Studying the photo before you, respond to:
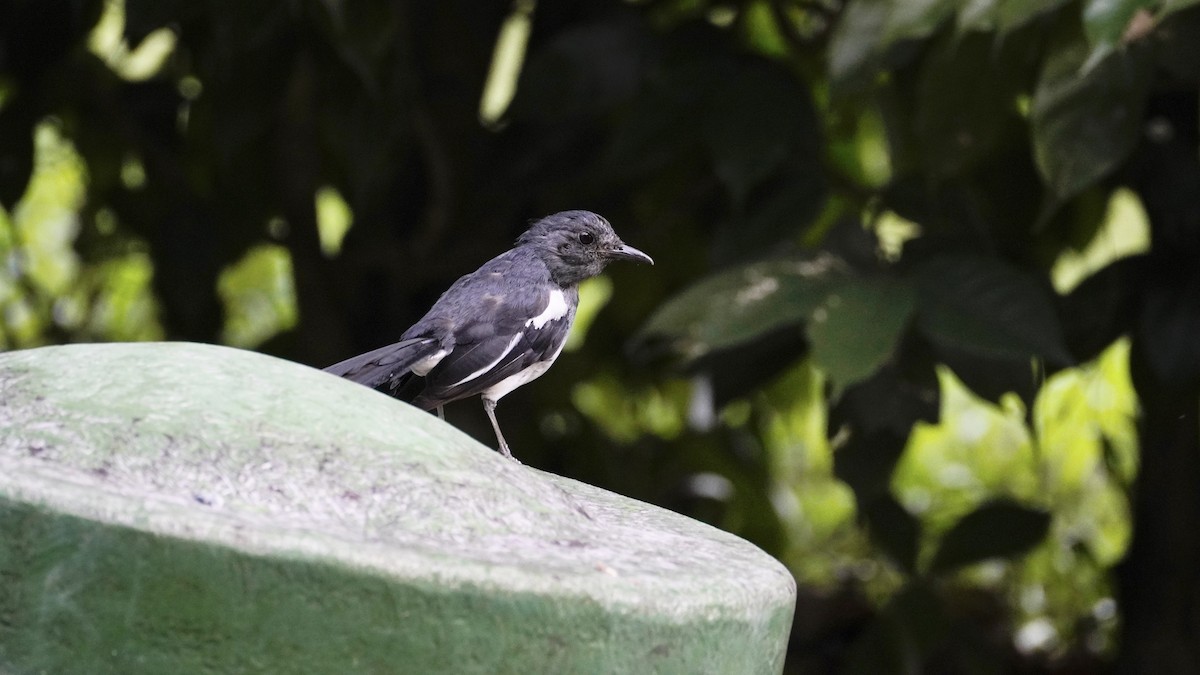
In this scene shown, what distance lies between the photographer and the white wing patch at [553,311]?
90.3 inches

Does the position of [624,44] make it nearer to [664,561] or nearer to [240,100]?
[240,100]

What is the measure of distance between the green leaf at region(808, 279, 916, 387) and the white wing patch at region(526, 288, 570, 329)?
0.42 m

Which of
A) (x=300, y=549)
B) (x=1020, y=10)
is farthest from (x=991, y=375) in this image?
(x=300, y=549)

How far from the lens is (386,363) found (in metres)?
2.06

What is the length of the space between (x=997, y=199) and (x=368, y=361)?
166cm

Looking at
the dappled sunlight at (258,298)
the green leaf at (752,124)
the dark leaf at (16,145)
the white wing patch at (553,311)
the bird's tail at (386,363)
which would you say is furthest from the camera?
the dappled sunlight at (258,298)

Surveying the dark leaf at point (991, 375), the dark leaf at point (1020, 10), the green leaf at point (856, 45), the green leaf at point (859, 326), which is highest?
the dark leaf at point (1020, 10)

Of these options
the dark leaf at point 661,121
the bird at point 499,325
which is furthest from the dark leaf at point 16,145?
the bird at point 499,325

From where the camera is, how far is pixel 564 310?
7.85 ft

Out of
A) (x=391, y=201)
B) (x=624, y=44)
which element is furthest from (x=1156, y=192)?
(x=391, y=201)

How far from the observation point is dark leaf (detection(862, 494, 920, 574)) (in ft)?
11.4

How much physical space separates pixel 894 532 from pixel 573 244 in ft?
4.59

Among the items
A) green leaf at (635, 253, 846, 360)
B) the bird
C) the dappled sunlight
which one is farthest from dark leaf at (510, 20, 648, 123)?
the dappled sunlight

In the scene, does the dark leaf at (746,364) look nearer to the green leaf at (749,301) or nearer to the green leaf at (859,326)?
the green leaf at (749,301)
